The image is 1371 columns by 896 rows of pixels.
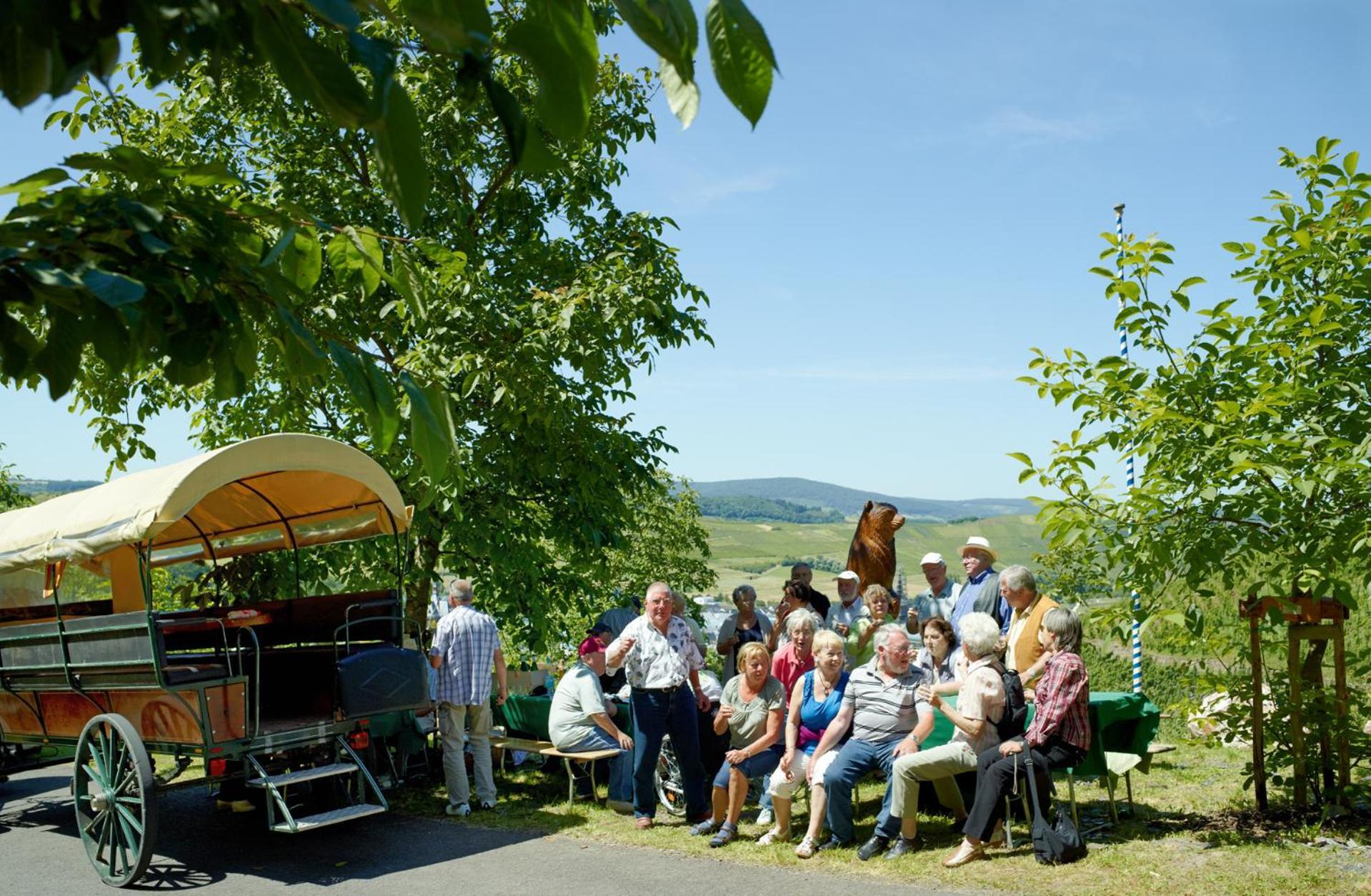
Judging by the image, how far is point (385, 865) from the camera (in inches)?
332

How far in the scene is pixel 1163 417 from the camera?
706 centimetres

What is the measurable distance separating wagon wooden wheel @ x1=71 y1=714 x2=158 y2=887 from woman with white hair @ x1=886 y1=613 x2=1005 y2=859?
16.3 feet

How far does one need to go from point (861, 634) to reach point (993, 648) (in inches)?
106

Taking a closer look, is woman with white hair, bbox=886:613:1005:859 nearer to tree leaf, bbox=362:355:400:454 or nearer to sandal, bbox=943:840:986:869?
sandal, bbox=943:840:986:869

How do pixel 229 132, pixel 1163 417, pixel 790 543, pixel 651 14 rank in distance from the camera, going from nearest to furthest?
pixel 651 14
pixel 1163 417
pixel 229 132
pixel 790 543

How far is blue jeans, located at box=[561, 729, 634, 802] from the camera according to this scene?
9.89m

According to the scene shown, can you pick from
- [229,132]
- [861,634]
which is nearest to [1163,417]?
[861,634]

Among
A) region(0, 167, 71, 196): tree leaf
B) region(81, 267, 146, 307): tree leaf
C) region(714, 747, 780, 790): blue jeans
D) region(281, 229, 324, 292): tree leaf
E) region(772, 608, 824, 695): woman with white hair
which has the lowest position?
region(714, 747, 780, 790): blue jeans

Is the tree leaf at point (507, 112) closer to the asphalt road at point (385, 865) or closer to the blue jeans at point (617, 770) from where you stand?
the asphalt road at point (385, 865)

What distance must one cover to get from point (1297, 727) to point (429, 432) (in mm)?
7583

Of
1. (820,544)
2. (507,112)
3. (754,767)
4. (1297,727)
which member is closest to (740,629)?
(754,767)

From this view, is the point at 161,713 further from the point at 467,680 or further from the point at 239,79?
the point at 239,79

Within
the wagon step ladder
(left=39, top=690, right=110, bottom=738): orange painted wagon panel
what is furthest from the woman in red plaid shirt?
(left=39, top=690, right=110, bottom=738): orange painted wagon panel

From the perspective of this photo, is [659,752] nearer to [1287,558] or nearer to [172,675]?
[172,675]
